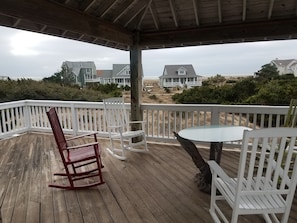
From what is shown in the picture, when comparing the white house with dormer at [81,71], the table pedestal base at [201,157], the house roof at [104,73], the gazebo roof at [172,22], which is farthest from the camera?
the white house with dormer at [81,71]

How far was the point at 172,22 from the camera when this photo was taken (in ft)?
14.5

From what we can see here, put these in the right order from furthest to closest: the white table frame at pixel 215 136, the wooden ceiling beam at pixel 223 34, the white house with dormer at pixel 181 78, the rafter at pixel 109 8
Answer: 1. the white house with dormer at pixel 181 78
2. the wooden ceiling beam at pixel 223 34
3. the rafter at pixel 109 8
4. the white table frame at pixel 215 136

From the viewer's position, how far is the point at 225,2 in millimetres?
3807

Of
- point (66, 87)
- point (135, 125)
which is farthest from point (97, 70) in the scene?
point (135, 125)

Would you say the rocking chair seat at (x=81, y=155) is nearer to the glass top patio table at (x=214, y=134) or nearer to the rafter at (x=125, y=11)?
the glass top patio table at (x=214, y=134)

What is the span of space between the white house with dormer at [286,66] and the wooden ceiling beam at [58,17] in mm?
4159

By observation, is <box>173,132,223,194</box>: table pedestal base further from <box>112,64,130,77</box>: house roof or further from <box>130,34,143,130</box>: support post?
<box>112,64,130,77</box>: house roof

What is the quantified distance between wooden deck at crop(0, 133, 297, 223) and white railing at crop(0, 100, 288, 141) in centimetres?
76

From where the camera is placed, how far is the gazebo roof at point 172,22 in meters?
3.26

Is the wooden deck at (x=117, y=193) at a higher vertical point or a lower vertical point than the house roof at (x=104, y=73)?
lower

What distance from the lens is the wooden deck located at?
2422 mm

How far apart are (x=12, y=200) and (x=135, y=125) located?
2.66 meters

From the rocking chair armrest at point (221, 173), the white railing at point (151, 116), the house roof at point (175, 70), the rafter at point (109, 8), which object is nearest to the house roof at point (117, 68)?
the house roof at point (175, 70)

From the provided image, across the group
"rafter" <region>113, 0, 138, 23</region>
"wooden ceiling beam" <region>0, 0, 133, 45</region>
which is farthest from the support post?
"rafter" <region>113, 0, 138, 23</region>
